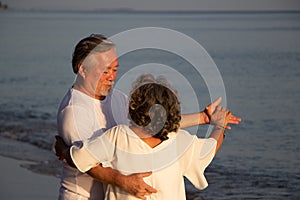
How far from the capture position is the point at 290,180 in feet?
Result: 27.3

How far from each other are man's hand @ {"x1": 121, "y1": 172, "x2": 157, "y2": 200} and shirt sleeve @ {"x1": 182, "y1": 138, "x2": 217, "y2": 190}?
0.22 m

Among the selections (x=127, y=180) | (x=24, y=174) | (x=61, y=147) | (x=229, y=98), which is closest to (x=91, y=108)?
(x=61, y=147)

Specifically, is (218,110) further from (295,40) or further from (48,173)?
(295,40)

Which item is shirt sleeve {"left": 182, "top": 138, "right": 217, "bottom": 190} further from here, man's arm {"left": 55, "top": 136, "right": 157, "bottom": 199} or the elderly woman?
man's arm {"left": 55, "top": 136, "right": 157, "bottom": 199}

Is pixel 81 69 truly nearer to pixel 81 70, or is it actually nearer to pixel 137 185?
pixel 81 70

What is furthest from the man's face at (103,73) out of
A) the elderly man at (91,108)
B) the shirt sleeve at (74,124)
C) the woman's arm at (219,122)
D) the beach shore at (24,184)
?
the beach shore at (24,184)

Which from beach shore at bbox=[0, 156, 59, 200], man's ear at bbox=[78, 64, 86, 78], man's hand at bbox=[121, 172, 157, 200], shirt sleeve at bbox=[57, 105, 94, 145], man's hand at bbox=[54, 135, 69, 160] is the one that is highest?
man's ear at bbox=[78, 64, 86, 78]

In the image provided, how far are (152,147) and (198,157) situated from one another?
23cm

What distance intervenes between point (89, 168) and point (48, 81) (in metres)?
11.9

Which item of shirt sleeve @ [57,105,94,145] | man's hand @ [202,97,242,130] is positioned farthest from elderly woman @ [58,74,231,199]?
man's hand @ [202,97,242,130]

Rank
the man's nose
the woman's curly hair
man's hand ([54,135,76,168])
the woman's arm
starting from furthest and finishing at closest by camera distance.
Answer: the man's nose, the woman's arm, man's hand ([54,135,76,168]), the woman's curly hair

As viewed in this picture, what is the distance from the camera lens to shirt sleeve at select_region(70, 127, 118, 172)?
11.1 feet

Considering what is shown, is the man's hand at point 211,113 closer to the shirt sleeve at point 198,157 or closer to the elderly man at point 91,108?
the elderly man at point 91,108

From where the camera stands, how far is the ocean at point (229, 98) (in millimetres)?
8242
